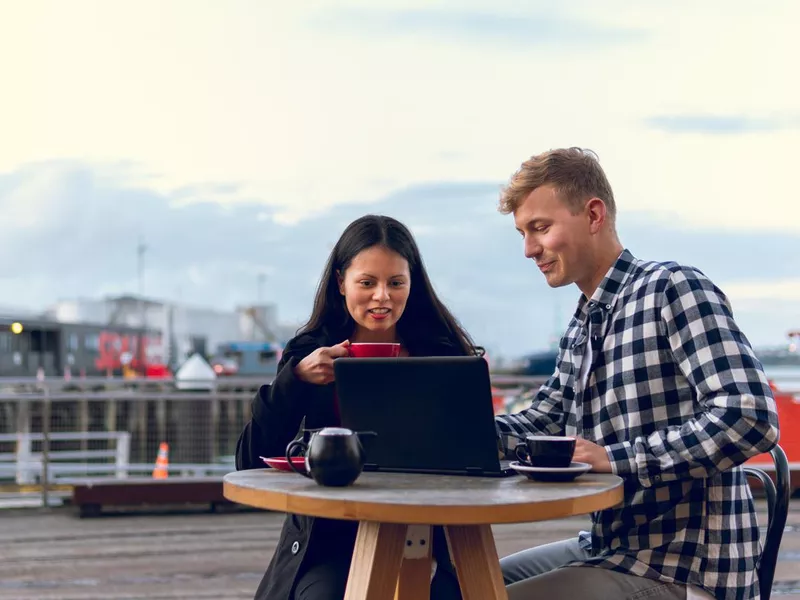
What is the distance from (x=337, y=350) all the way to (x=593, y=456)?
24.7 inches

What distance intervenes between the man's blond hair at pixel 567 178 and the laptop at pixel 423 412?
53cm

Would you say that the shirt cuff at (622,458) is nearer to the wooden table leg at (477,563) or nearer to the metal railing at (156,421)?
the wooden table leg at (477,563)

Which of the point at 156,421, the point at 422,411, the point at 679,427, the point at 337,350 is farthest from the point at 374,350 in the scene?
the point at 156,421

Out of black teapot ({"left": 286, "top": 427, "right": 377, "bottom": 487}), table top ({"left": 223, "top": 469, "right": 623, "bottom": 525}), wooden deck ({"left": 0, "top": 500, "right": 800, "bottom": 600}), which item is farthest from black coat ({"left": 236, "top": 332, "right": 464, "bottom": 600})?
wooden deck ({"left": 0, "top": 500, "right": 800, "bottom": 600})

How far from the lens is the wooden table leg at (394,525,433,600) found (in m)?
2.29

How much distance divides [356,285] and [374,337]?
0.19 m

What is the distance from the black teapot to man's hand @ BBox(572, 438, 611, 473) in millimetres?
475

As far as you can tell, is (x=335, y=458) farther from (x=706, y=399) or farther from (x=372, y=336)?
(x=372, y=336)

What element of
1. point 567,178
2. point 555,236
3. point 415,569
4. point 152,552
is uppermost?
point 567,178

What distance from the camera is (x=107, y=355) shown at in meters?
50.4

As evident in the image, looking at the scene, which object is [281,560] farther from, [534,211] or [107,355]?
[107,355]

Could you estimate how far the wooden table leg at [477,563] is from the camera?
203 centimetres

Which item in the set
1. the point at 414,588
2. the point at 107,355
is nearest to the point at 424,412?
the point at 414,588

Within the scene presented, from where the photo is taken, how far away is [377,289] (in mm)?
2697
